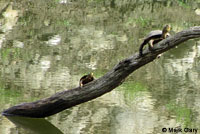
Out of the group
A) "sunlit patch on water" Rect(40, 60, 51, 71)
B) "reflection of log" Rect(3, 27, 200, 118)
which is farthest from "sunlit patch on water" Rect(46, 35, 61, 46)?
"reflection of log" Rect(3, 27, 200, 118)

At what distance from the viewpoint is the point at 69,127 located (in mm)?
9734

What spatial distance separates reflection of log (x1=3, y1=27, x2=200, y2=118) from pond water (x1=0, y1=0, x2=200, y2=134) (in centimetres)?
23

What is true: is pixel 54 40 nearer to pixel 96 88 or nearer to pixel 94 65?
pixel 94 65

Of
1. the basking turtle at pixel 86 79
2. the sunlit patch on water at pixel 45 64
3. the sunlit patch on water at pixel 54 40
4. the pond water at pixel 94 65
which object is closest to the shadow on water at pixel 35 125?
the pond water at pixel 94 65

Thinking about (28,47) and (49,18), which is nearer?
(28,47)

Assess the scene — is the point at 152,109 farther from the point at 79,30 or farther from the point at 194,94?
the point at 79,30

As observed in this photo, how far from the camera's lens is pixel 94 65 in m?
14.8

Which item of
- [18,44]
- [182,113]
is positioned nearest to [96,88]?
[182,113]

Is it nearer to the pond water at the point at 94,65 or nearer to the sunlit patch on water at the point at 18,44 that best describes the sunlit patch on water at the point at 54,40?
the pond water at the point at 94,65

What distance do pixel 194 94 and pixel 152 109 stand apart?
5.83 feet

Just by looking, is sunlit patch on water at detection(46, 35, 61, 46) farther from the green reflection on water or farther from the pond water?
the green reflection on water

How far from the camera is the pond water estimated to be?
32.9 ft

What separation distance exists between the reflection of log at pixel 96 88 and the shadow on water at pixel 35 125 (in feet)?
0.34

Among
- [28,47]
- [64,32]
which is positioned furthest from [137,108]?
[64,32]
